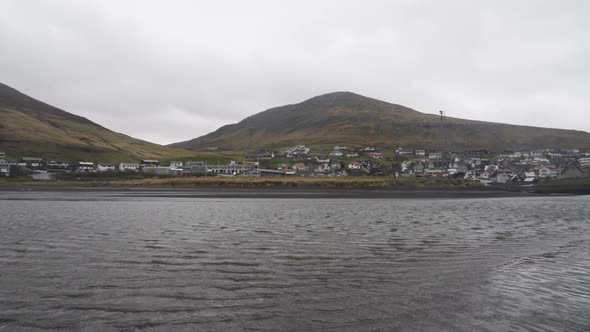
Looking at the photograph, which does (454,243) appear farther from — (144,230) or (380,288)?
(144,230)

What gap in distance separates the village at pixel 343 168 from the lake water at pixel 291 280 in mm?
102308

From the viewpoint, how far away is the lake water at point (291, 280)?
9180mm

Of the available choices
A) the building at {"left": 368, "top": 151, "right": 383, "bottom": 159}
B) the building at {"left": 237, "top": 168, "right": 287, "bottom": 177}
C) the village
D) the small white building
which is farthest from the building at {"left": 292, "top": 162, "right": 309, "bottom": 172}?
the small white building

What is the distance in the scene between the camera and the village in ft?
402

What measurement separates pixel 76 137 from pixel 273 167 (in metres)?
112

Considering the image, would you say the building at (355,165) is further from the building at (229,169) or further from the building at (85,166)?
the building at (85,166)

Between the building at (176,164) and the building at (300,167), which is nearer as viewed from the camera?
the building at (300,167)

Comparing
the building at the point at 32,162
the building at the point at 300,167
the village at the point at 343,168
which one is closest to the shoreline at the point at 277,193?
the village at the point at 343,168

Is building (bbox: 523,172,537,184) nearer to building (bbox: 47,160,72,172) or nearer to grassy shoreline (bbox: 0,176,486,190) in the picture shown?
grassy shoreline (bbox: 0,176,486,190)

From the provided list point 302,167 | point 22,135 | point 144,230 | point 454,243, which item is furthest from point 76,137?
point 454,243

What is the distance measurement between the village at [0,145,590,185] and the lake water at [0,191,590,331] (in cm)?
10231

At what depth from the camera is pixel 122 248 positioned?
18.6 meters

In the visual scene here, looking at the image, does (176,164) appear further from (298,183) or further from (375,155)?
(375,155)

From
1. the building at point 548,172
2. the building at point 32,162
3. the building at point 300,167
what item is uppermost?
the building at point 32,162
